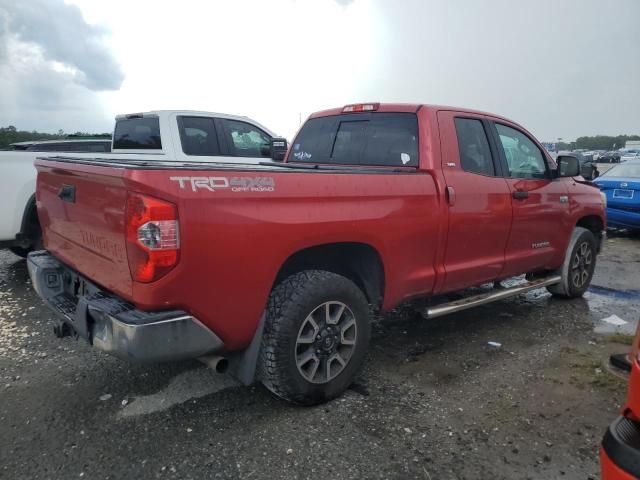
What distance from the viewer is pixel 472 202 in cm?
387

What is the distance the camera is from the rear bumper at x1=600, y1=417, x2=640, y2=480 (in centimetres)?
164

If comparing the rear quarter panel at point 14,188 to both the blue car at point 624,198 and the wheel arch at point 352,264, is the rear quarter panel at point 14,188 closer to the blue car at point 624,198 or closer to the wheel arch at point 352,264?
the wheel arch at point 352,264

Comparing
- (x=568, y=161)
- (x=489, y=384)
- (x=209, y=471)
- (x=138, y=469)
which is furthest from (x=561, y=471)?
(x=568, y=161)

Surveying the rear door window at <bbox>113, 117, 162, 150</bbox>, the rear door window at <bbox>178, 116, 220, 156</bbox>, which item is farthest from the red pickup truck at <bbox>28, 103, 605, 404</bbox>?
the rear door window at <bbox>113, 117, 162, 150</bbox>

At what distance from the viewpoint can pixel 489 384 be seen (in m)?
3.55

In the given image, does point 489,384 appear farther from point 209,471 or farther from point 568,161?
point 568,161

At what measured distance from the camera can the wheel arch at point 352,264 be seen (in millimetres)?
3197

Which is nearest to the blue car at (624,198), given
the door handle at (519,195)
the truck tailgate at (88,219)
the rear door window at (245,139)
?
the door handle at (519,195)

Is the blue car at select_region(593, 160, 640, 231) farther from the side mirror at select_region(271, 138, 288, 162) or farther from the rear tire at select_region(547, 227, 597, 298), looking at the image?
the side mirror at select_region(271, 138, 288, 162)

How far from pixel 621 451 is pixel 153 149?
6245 millimetres

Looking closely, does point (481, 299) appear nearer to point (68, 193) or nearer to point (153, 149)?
point (68, 193)

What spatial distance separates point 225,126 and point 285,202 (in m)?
4.50

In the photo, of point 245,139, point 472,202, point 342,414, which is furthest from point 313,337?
point 245,139

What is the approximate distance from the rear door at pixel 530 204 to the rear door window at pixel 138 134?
4325 mm
